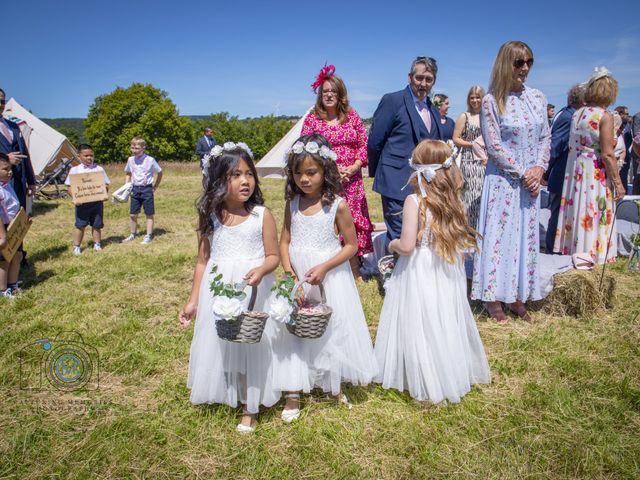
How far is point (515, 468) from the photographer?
229cm

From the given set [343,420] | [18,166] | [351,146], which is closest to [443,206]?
[343,420]

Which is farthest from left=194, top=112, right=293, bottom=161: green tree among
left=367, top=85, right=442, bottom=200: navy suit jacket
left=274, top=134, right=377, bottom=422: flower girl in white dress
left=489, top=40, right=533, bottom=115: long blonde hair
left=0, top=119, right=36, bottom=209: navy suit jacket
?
left=274, top=134, right=377, bottom=422: flower girl in white dress

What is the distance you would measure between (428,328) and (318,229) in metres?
0.98

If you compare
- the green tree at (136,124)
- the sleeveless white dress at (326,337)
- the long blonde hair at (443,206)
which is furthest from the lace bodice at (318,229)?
the green tree at (136,124)

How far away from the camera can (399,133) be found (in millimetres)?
4629

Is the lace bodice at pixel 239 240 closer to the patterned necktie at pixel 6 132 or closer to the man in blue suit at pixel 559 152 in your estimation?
the man in blue suit at pixel 559 152

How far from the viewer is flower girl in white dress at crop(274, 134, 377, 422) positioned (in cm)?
271

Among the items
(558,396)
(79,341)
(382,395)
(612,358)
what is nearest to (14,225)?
(79,341)

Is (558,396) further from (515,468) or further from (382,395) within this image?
(382,395)

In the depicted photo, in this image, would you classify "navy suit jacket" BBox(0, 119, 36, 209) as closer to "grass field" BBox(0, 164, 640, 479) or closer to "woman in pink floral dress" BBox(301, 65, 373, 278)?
→ "grass field" BBox(0, 164, 640, 479)

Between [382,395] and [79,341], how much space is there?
282 centimetres

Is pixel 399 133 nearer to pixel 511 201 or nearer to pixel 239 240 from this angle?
pixel 511 201

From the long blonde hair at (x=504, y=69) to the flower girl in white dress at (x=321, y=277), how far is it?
1.95m

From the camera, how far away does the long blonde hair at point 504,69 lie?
12.0 ft
